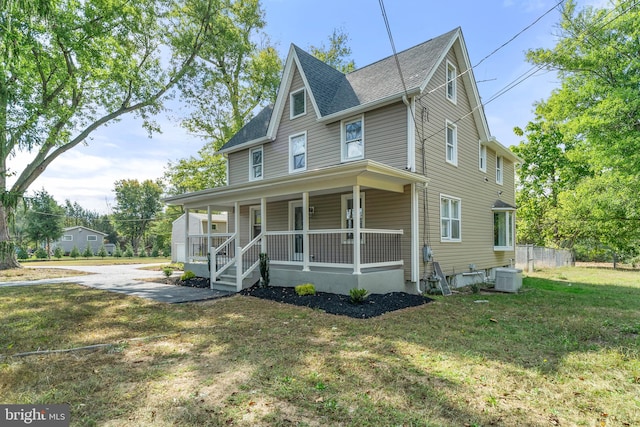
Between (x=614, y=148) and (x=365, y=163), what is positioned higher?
(x=614, y=148)

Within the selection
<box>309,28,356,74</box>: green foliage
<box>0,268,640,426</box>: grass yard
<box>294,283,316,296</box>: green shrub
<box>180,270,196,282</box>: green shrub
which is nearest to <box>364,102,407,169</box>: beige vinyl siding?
<box>294,283,316,296</box>: green shrub

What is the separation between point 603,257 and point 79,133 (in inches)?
1664

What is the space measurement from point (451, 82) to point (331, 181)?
6737 mm

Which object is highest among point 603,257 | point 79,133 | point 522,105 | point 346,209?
point 522,105

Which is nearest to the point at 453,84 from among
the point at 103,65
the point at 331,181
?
the point at 331,181

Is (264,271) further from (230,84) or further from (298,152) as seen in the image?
(230,84)

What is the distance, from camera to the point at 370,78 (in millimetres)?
12352

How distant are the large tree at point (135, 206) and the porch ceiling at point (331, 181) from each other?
159 ft

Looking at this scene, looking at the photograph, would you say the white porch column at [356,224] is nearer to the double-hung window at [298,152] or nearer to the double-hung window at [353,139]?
the double-hung window at [353,139]

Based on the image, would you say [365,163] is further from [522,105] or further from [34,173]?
[522,105]

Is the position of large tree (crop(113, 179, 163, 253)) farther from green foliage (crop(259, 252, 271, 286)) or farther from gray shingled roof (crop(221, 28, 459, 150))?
green foliage (crop(259, 252, 271, 286))

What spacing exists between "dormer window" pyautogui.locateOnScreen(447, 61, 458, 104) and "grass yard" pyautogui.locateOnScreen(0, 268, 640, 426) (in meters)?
7.84

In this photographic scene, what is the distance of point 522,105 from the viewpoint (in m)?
27.3

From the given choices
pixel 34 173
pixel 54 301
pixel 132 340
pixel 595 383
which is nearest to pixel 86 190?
pixel 34 173
